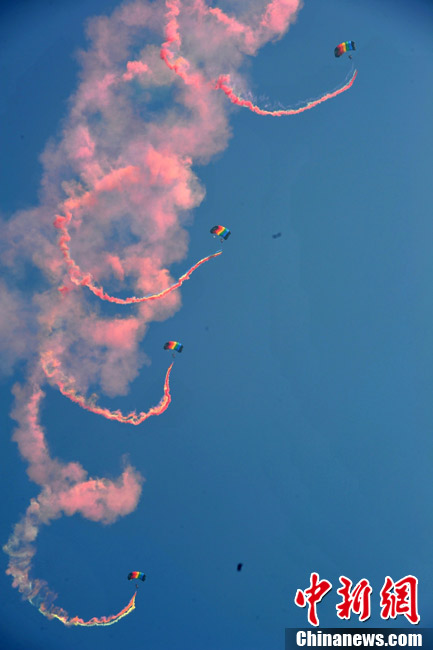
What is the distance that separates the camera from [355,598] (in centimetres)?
1162

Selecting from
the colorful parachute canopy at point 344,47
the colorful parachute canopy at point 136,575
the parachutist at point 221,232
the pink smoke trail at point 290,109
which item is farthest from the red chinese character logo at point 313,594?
the colorful parachute canopy at point 344,47

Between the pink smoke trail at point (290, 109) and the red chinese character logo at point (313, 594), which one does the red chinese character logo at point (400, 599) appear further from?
the pink smoke trail at point (290, 109)

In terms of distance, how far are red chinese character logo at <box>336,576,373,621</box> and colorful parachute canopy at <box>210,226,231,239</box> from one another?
30.0 ft

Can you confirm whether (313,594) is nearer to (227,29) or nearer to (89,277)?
(89,277)

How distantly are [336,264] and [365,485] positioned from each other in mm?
5788

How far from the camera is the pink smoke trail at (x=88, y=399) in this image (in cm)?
1148

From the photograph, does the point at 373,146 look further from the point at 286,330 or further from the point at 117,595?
the point at 117,595

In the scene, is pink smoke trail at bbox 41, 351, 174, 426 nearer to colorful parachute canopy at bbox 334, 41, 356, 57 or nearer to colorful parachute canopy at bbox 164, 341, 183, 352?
colorful parachute canopy at bbox 164, 341, 183, 352

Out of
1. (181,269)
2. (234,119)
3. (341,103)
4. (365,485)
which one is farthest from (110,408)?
(341,103)

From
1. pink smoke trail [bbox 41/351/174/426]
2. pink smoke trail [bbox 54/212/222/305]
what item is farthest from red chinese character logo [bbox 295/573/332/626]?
pink smoke trail [bbox 54/212/222/305]

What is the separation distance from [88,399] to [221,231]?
537 cm

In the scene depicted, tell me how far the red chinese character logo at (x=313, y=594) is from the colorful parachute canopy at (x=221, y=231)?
29.2ft

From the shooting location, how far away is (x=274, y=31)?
11.2 metres

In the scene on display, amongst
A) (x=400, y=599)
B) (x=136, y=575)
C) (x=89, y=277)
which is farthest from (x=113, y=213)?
(x=400, y=599)
